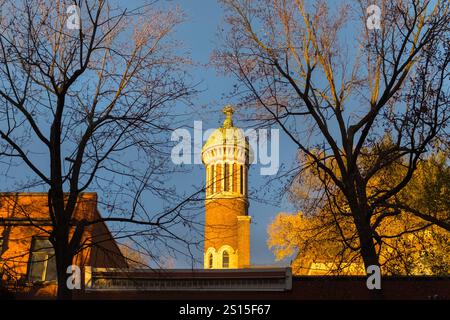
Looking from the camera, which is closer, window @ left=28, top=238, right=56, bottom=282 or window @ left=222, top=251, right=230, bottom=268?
window @ left=28, top=238, right=56, bottom=282

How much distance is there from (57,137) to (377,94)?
341 inches

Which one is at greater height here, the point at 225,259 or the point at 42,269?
the point at 225,259

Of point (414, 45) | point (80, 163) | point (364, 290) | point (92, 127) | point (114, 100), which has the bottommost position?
point (364, 290)

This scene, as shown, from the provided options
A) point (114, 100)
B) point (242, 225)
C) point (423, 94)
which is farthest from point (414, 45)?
point (242, 225)

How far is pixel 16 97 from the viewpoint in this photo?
1212 centimetres

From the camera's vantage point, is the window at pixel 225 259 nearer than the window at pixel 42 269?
No

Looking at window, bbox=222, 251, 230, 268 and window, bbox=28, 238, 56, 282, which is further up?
window, bbox=222, 251, 230, 268

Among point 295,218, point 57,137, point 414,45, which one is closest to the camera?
point 57,137

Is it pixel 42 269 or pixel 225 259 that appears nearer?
pixel 42 269

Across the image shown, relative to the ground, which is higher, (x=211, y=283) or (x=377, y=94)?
(x=377, y=94)

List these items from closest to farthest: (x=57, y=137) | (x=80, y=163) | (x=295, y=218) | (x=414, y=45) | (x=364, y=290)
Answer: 1. (x=57, y=137)
2. (x=80, y=163)
3. (x=414, y=45)
4. (x=364, y=290)
5. (x=295, y=218)

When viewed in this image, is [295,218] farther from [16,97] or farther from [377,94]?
[16,97]

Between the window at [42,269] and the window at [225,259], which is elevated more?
the window at [225,259]

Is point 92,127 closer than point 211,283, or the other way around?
point 92,127
